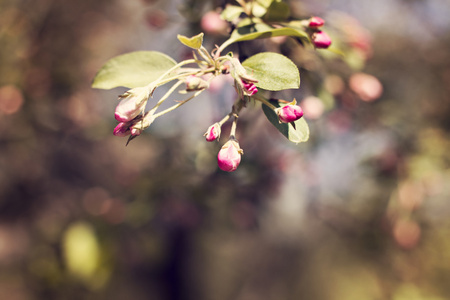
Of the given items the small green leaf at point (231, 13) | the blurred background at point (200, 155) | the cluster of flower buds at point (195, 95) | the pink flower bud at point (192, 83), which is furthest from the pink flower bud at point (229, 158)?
the blurred background at point (200, 155)

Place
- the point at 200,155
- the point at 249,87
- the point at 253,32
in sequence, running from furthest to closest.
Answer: the point at 200,155 < the point at 253,32 < the point at 249,87

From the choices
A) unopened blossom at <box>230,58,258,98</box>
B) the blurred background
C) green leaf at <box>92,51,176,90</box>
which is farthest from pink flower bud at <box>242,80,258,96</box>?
the blurred background

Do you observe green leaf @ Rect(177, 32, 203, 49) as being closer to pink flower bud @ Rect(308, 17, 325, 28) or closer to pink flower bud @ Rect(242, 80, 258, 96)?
pink flower bud @ Rect(242, 80, 258, 96)

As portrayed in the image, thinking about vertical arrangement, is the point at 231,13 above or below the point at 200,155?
above

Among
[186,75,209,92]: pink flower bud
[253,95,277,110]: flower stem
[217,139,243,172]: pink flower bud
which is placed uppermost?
[186,75,209,92]: pink flower bud

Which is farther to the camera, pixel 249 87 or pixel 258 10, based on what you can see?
pixel 258 10

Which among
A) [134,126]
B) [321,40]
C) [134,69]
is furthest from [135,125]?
[321,40]

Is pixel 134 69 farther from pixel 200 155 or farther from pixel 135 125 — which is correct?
pixel 200 155
